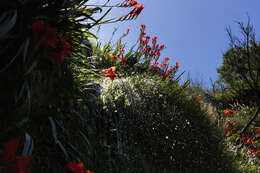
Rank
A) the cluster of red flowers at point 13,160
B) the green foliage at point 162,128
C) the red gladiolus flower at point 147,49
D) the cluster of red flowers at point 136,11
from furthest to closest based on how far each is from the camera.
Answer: the red gladiolus flower at point 147,49 → the cluster of red flowers at point 136,11 → the green foliage at point 162,128 → the cluster of red flowers at point 13,160

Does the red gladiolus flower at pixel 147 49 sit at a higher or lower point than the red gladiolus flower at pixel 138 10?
higher

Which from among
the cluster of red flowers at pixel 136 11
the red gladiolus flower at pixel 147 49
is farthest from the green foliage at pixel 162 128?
the red gladiolus flower at pixel 147 49

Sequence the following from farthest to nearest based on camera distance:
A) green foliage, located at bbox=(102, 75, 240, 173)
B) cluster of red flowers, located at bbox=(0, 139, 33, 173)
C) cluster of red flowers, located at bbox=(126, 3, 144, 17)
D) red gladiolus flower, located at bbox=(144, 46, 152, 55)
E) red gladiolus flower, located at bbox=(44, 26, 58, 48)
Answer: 1. red gladiolus flower, located at bbox=(144, 46, 152, 55)
2. cluster of red flowers, located at bbox=(126, 3, 144, 17)
3. green foliage, located at bbox=(102, 75, 240, 173)
4. red gladiolus flower, located at bbox=(44, 26, 58, 48)
5. cluster of red flowers, located at bbox=(0, 139, 33, 173)

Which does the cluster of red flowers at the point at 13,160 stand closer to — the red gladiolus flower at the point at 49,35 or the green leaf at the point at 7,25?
the red gladiolus flower at the point at 49,35

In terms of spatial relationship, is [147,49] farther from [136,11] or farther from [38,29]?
[38,29]

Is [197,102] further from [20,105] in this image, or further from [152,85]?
[20,105]

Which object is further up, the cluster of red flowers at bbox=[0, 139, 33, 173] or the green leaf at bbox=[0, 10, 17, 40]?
the green leaf at bbox=[0, 10, 17, 40]

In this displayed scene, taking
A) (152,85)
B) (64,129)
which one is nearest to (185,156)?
(152,85)

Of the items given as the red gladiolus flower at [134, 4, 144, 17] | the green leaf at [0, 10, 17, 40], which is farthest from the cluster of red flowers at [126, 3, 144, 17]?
the green leaf at [0, 10, 17, 40]

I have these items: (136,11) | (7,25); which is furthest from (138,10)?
(7,25)

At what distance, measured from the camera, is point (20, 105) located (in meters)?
1.30

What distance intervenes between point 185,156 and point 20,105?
1880 millimetres

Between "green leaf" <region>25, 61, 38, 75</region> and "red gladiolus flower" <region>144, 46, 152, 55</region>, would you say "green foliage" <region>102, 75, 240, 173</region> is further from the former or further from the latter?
"red gladiolus flower" <region>144, 46, 152, 55</region>

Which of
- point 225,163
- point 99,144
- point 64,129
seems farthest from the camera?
point 225,163
